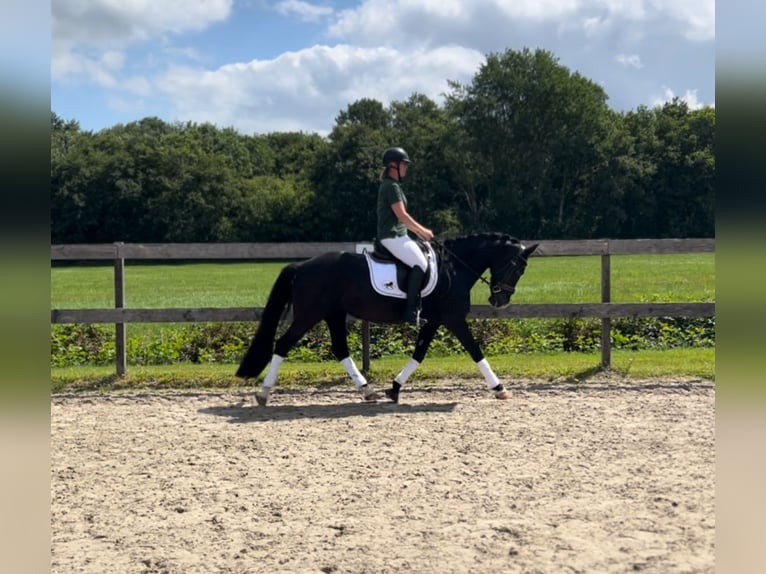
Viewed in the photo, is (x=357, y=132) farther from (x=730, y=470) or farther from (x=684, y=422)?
(x=730, y=470)

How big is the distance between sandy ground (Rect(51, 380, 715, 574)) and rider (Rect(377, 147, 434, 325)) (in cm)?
117

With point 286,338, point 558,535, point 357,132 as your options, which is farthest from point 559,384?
point 357,132

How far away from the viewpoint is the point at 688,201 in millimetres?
53344

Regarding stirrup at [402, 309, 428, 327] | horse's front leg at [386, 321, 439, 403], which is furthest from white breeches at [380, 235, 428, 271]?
horse's front leg at [386, 321, 439, 403]

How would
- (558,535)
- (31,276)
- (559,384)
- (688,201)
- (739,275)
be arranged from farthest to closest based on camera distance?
1. (688,201)
2. (559,384)
3. (558,535)
4. (739,275)
5. (31,276)

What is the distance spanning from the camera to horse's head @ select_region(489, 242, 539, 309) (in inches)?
296

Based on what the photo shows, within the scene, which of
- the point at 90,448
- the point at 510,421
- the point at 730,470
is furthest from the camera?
the point at 510,421

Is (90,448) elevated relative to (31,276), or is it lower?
lower

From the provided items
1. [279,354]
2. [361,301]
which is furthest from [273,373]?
[361,301]

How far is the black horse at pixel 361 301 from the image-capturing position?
23.4 feet

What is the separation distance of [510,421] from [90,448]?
3.60 metres

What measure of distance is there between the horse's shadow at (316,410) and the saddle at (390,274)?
114 cm

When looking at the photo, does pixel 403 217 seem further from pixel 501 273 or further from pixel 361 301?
pixel 501 273

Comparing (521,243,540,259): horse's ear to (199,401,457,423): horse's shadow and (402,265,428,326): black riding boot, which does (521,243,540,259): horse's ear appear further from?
(199,401,457,423): horse's shadow
